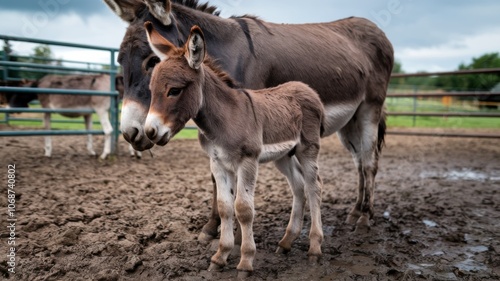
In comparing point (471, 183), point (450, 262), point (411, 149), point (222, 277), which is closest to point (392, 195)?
point (471, 183)

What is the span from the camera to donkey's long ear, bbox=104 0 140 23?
3389 mm

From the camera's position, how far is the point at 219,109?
283 cm

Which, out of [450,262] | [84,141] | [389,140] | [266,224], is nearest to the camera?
[450,262]

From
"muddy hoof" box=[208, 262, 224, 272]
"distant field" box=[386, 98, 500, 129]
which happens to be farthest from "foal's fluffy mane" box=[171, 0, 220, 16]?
"distant field" box=[386, 98, 500, 129]

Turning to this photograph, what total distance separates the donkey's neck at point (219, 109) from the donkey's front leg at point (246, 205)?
28cm

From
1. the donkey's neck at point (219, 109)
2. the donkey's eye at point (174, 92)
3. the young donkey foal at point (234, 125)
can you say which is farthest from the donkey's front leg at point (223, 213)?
the donkey's eye at point (174, 92)

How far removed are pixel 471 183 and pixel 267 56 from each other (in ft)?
15.1

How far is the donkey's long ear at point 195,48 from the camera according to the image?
2481 millimetres

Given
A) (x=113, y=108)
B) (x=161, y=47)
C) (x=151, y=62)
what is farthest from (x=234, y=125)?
(x=113, y=108)

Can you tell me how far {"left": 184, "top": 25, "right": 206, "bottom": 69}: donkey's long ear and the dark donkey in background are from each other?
677mm

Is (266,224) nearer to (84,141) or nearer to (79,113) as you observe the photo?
(79,113)

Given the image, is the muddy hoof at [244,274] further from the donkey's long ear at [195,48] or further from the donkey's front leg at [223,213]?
the donkey's long ear at [195,48]

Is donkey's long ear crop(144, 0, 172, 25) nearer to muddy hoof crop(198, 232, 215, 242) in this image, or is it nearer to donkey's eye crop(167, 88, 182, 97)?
donkey's eye crop(167, 88, 182, 97)

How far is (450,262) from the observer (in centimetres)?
324
